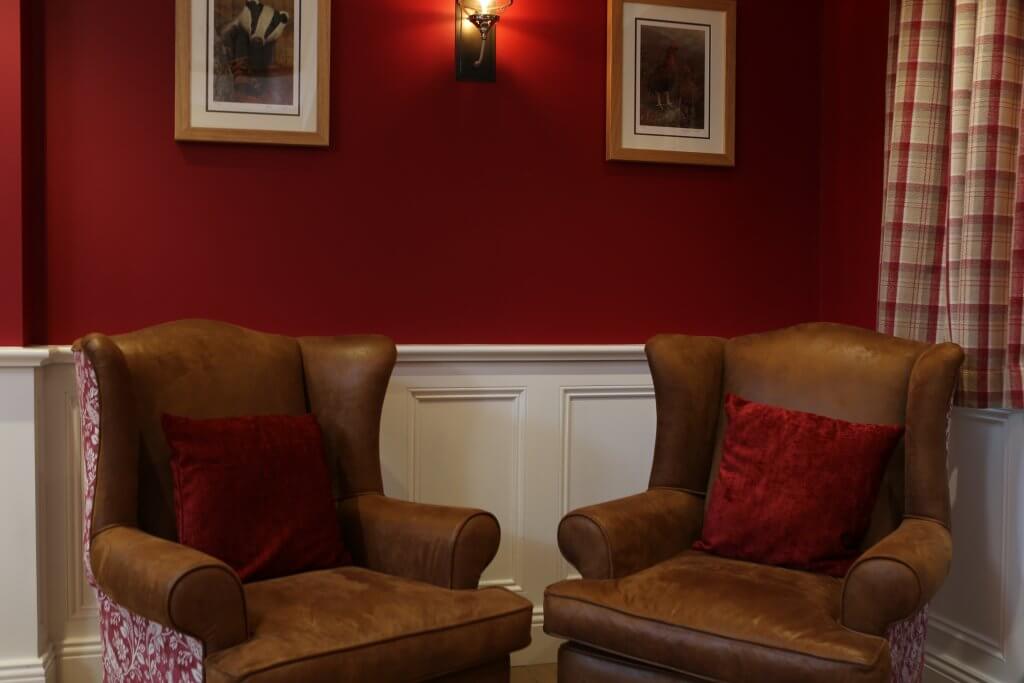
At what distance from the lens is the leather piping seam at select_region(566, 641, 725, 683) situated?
6.73 ft

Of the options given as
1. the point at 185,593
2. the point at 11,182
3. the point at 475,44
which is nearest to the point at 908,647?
the point at 185,593

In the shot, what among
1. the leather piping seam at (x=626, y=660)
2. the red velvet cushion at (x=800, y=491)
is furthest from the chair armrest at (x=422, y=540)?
the red velvet cushion at (x=800, y=491)

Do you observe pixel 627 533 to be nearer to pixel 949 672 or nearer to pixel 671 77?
pixel 949 672

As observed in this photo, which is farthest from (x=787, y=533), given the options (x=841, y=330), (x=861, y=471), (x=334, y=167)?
(x=334, y=167)

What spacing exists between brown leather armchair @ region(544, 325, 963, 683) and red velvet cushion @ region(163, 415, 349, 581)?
588 mm

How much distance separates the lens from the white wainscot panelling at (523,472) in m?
2.58

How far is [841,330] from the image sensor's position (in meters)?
2.63

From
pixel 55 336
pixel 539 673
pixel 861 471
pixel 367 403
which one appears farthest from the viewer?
pixel 539 673

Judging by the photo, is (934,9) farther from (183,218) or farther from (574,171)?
(183,218)

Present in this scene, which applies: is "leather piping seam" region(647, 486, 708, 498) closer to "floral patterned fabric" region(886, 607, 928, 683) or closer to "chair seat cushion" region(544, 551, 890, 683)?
"chair seat cushion" region(544, 551, 890, 683)

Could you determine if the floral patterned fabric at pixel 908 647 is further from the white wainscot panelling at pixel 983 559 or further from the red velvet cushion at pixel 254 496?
the red velvet cushion at pixel 254 496

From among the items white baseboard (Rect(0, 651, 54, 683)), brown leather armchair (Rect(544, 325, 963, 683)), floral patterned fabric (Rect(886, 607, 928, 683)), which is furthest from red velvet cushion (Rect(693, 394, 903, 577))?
white baseboard (Rect(0, 651, 54, 683))

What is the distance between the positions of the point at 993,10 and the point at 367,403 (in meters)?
1.86

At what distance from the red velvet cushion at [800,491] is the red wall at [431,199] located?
853 millimetres
